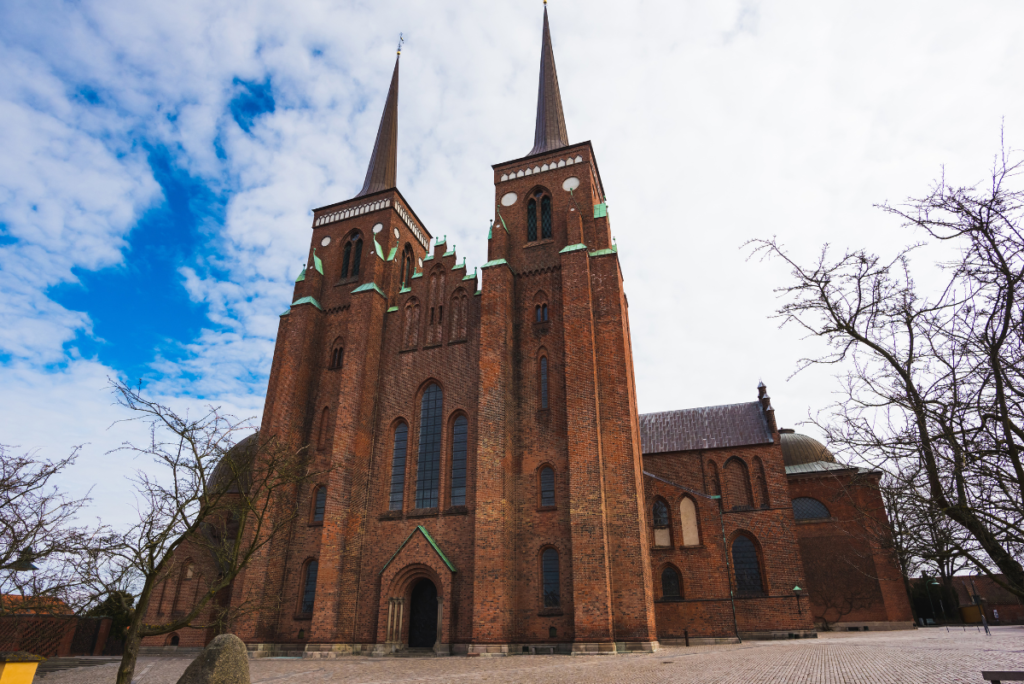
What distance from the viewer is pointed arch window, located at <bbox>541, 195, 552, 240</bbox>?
27594mm

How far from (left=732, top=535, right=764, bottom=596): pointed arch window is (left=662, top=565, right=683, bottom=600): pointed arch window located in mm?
3105

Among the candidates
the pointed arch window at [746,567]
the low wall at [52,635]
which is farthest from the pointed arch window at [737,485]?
the low wall at [52,635]

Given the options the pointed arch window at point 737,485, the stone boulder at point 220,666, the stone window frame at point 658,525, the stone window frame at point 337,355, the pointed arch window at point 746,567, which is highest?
the stone window frame at point 337,355

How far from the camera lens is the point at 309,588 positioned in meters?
23.1

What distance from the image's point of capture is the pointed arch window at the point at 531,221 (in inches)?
1089

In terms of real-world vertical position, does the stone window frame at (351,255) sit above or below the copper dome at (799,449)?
above

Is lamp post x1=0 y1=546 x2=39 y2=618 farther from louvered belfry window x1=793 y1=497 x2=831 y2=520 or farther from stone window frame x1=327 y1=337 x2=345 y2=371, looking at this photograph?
louvered belfry window x1=793 y1=497 x2=831 y2=520

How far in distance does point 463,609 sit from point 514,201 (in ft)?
60.4

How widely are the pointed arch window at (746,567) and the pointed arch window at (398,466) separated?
56.6 ft

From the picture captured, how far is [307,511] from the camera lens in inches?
955

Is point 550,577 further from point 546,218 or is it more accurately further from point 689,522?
point 546,218

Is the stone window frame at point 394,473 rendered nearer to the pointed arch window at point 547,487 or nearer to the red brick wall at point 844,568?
the pointed arch window at point 547,487

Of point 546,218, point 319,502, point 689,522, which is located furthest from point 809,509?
point 319,502

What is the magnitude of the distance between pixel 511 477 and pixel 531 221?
12.7 metres
